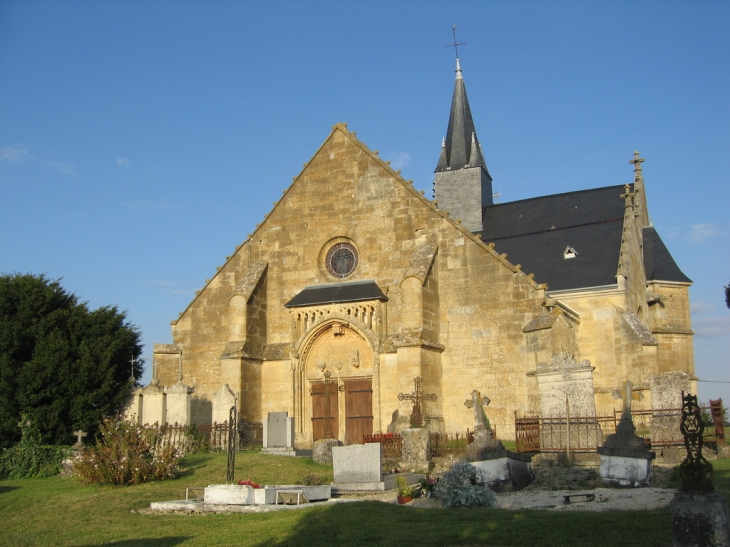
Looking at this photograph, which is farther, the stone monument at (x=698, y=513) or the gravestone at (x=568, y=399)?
the gravestone at (x=568, y=399)

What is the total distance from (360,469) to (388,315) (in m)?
9.05

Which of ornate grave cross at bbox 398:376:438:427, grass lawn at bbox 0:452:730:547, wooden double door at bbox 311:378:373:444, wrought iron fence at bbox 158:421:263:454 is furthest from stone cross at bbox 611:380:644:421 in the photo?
wrought iron fence at bbox 158:421:263:454

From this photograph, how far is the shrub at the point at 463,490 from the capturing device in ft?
39.8

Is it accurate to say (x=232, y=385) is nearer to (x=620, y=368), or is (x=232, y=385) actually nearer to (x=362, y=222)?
(x=362, y=222)

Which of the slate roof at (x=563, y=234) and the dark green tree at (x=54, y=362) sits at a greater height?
the slate roof at (x=563, y=234)

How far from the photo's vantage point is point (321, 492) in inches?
552

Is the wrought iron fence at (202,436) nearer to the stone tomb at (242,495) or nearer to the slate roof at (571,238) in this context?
the stone tomb at (242,495)

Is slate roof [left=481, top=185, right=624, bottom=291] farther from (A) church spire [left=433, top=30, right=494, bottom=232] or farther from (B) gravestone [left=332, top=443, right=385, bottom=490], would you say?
(B) gravestone [left=332, top=443, right=385, bottom=490]

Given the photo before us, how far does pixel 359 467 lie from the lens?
50.5ft

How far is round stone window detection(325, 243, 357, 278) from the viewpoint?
25.5m

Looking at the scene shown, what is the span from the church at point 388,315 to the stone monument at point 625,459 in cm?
693

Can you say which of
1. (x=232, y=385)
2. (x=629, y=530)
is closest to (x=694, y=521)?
(x=629, y=530)

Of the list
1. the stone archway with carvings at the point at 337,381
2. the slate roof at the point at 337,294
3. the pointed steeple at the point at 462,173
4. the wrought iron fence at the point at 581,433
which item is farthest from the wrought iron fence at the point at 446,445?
the pointed steeple at the point at 462,173

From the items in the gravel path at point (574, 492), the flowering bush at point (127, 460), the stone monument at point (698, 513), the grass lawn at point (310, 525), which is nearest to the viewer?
the stone monument at point (698, 513)
